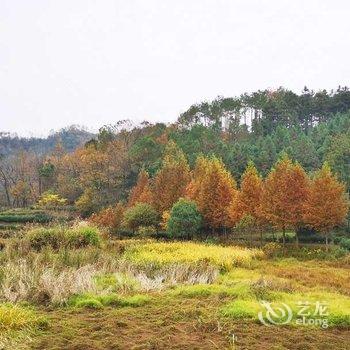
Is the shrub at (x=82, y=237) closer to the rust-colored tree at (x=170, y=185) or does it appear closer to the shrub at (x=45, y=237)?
the shrub at (x=45, y=237)

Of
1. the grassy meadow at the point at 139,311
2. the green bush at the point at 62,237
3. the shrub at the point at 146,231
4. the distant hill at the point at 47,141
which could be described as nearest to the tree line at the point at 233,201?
the shrub at the point at 146,231

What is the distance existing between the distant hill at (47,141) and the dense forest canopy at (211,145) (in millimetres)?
36794

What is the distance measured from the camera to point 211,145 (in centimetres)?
5056

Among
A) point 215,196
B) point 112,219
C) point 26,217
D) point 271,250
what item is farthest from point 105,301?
point 26,217

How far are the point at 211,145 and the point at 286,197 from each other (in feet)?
71.1

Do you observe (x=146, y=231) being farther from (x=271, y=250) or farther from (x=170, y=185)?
(x=271, y=250)

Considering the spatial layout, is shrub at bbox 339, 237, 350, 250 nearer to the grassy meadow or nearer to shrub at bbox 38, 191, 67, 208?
the grassy meadow

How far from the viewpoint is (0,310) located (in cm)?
731

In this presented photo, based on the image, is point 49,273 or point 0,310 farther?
point 49,273

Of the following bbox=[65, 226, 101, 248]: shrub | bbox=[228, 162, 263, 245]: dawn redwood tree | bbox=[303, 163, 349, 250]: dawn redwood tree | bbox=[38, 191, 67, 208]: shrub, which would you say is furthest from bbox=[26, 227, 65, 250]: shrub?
bbox=[38, 191, 67, 208]: shrub

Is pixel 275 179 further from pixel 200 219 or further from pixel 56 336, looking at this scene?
pixel 56 336

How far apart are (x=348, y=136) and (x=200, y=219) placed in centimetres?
1837

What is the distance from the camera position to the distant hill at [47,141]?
10800 cm

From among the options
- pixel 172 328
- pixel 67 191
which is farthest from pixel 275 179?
pixel 67 191
